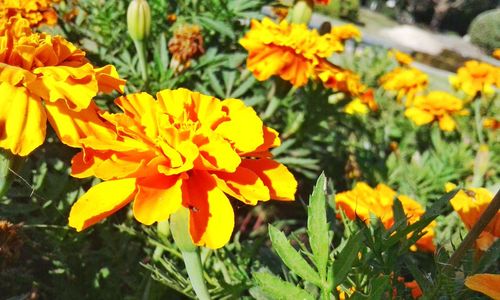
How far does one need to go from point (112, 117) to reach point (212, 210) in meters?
0.14

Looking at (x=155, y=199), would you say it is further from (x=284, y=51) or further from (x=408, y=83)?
(x=408, y=83)

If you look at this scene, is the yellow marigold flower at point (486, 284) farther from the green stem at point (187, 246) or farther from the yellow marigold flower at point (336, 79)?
the yellow marigold flower at point (336, 79)

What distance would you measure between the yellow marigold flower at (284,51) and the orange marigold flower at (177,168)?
0.57 meters

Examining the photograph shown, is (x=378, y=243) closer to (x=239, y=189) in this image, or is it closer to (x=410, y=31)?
(x=239, y=189)

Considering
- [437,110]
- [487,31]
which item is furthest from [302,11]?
[487,31]

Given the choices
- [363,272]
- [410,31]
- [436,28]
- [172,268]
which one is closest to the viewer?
[363,272]

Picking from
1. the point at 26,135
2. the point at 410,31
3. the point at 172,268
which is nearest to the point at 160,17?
the point at 172,268

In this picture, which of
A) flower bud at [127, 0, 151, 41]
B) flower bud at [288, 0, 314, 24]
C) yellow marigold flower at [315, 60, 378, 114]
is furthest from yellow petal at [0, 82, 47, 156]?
flower bud at [288, 0, 314, 24]

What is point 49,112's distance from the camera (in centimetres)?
61

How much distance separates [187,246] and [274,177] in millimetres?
123

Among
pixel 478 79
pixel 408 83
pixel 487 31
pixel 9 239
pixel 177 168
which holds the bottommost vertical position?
pixel 487 31

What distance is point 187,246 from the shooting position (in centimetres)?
60

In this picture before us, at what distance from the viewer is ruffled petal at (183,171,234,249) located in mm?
564

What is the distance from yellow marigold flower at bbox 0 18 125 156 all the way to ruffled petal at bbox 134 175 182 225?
0.31ft
